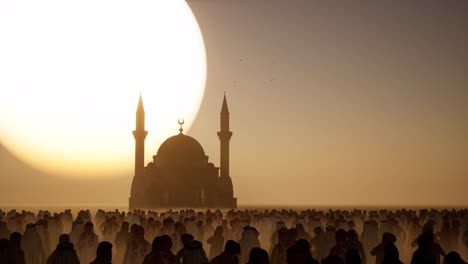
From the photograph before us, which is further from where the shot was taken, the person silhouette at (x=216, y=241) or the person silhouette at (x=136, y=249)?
the person silhouette at (x=216, y=241)

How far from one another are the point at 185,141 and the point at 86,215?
177 ft

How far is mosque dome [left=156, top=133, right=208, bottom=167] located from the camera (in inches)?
3305

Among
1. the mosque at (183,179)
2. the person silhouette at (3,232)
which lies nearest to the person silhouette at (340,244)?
the person silhouette at (3,232)

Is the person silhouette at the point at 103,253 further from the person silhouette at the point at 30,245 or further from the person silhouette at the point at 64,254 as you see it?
the person silhouette at the point at 30,245

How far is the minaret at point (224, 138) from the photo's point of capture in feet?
271

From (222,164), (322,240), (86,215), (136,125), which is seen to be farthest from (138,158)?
(322,240)

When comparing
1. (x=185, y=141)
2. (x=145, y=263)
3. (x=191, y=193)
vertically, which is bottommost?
(x=145, y=263)

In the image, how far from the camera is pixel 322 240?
1708 centimetres

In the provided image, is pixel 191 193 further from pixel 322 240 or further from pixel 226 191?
pixel 322 240

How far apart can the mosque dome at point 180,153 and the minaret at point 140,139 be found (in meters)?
2.95

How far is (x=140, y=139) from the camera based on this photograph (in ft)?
263

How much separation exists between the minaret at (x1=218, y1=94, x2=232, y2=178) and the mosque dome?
272cm

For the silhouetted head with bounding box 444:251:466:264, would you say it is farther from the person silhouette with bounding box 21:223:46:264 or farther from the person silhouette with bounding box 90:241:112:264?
the person silhouette with bounding box 21:223:46:264

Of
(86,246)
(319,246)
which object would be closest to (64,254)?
(86,246)
